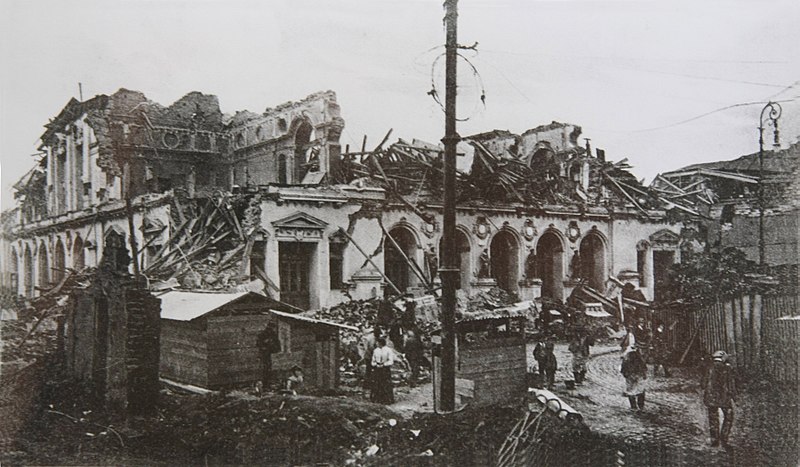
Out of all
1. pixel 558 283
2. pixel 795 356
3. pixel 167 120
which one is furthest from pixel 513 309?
pixel 167 120

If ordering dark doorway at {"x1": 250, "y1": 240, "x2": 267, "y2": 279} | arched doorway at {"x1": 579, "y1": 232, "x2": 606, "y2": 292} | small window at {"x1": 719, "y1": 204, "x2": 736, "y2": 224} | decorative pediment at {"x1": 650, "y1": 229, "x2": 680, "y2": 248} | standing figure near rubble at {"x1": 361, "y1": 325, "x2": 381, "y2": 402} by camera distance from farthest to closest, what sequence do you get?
arched doorway at {"x1": 579, "y1": 232, "x2": 606, "y2": 292} → decorative pediment at {"x1": 650, "y1": 229, "x2": 680, "y2": 248} → small window at {"x1": 719, "y1": 204, "x2": 736, "y2": 224} → standing figure near rubble at {"x1": 361, "y1": 325, "x2": 381, "y2": 402} → dark doorway at {"x1": 250, "y1": 240, "x2": 267, "y2": 279}

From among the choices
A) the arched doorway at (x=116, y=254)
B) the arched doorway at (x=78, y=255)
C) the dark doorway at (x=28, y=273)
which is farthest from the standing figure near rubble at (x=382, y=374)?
the dark doorway at (x=28, y=273)

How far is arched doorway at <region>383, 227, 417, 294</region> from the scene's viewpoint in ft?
19.7

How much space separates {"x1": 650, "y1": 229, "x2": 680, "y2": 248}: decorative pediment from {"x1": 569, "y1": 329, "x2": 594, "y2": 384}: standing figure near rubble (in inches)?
47.6

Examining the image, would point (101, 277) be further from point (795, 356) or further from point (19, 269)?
point (795, 356)

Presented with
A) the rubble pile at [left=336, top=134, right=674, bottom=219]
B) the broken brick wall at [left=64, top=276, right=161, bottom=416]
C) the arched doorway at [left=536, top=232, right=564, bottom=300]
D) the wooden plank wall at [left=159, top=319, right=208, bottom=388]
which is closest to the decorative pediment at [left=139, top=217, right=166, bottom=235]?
the broken brick wall at [left=64, top=276, right=161, bottom=416]

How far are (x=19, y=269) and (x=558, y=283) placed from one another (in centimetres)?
525

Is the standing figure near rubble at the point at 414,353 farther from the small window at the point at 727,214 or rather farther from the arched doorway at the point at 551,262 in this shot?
the small window at the point at 727,214

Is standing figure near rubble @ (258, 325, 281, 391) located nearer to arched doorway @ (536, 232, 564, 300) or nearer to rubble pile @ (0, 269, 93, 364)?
rubble pile @ (0, 269, 93, 364)

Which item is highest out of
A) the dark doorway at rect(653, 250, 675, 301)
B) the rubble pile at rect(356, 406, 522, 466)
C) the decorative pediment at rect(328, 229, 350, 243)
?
the decorative pediment at rect(328, 229, 350, 243)

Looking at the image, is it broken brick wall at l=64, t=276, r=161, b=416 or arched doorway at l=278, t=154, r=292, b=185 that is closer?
broken brick wall at l=64, t=276, r=161, b=416

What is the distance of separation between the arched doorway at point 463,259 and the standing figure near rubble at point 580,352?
1229 mm

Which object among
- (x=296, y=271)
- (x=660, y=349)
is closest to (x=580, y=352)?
(x=660, y=349)

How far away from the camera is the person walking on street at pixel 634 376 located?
5980 mm
